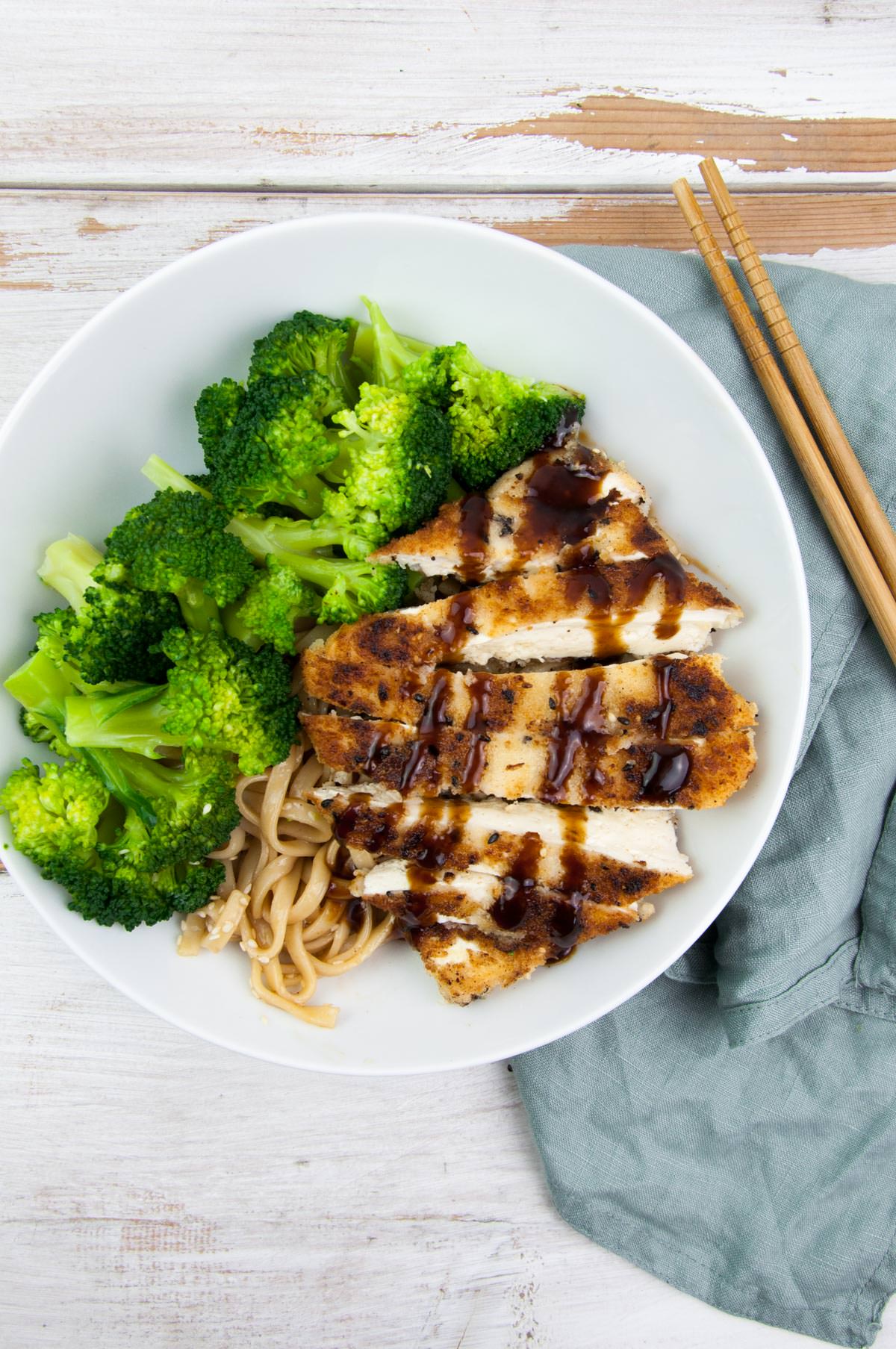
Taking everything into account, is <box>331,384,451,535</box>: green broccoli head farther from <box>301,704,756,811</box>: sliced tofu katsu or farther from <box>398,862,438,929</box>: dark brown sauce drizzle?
<box>398,862,438,929</box>: dark brown sauce drizzle

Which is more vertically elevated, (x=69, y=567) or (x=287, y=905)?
(x=69, y=567)

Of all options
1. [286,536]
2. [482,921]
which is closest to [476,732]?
[482,921]

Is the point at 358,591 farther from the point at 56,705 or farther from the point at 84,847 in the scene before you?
the point at 84,847

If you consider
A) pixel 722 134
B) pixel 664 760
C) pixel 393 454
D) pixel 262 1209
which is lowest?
pixel 262 1209

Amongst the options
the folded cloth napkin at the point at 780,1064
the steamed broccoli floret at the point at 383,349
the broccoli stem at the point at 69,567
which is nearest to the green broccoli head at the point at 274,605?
the broccoli stem at the point at 69,567

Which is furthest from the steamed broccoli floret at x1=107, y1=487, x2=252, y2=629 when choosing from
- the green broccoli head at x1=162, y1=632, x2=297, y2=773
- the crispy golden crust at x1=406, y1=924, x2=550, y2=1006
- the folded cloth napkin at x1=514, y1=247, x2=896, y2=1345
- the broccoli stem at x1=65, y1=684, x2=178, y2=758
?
the folded cloth napkin at x1=514, y1=247, x2=896, y2=1345

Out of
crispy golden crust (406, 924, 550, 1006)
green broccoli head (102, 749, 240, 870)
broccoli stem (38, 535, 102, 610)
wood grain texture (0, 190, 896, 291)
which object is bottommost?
crispy golden crust (406, 924, 550, 1006)

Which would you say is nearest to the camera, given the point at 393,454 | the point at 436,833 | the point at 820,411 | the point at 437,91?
the point at 393,454
